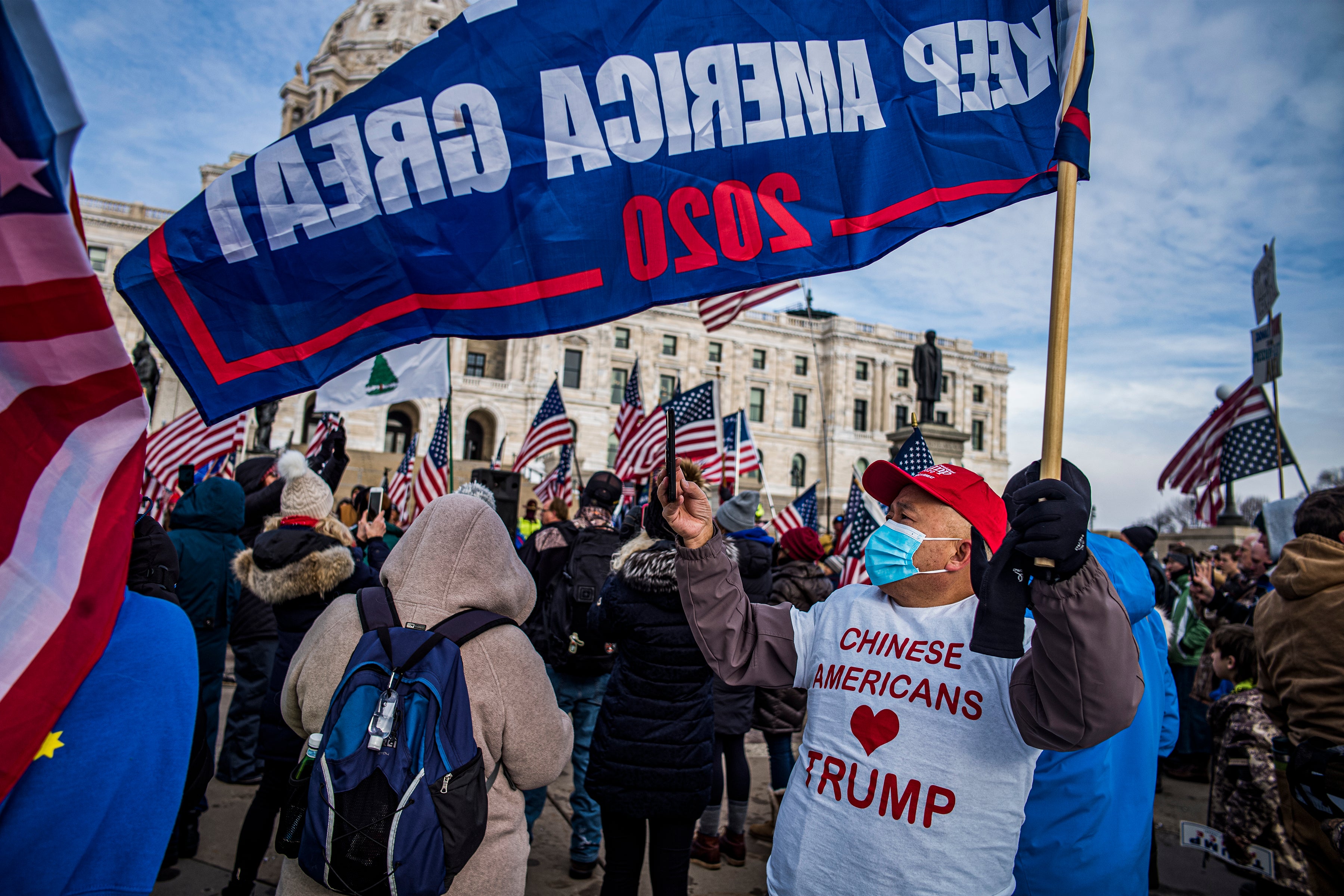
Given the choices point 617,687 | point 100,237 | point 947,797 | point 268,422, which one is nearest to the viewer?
point 947,797

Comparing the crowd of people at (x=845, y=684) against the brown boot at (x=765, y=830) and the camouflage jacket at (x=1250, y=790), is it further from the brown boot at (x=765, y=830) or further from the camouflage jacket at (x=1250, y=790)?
the brown boot at (x=765, y=830)

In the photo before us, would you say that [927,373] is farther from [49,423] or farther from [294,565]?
[49,423]

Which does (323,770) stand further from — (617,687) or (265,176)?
(265,176)

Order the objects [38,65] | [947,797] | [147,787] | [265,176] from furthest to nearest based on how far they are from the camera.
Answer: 1. [265,176]
2. [947,797]
3. [147,787]
4. [38,65]

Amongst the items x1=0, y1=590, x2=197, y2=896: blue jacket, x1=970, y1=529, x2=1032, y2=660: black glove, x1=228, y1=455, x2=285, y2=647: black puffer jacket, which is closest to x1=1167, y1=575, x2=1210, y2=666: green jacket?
x1=970, y1=529, x2=1032, y2=660: black glove

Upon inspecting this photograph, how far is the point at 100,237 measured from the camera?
3788 cm

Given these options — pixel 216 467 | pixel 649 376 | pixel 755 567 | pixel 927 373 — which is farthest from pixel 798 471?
pixel 755 567

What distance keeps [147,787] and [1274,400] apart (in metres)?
8.83

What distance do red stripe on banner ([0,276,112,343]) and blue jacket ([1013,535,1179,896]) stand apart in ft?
7.78

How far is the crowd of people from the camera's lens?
1.72 metres

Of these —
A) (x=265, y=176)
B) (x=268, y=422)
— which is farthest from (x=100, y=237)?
(x=265, y=176)

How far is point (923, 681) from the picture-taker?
182 centimetres

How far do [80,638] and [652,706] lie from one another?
6.71 ft

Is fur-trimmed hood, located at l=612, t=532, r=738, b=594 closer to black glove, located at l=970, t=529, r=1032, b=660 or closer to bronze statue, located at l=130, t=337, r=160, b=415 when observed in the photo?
black glove, located at l=970, t=529, r=1032, b=660
